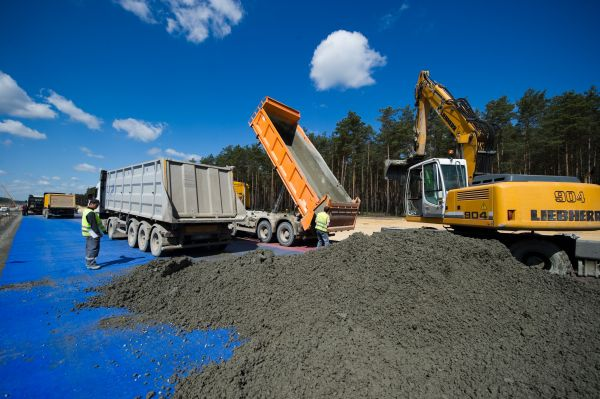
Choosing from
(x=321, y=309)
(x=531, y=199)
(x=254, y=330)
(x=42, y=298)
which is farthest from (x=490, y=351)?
(x=42, y=298)

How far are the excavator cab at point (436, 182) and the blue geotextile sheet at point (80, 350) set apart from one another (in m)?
5.11

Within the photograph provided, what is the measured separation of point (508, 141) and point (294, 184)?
25925mm

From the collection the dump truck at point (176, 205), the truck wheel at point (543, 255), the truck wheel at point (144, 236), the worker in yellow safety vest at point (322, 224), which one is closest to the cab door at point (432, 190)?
the truck wheel at point (543, 255)

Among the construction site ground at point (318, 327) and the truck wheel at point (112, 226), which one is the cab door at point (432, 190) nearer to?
the construction site ground at point (318, 327)

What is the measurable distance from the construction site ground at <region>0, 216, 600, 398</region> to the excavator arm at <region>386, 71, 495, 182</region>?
9.32ft

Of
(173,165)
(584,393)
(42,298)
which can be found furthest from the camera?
(173,165)

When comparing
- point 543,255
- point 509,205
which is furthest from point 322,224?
point 543,255

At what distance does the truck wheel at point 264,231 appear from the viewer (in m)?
10.2

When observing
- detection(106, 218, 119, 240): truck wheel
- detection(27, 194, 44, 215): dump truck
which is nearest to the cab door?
detection(106, 218, 119, 240): truck wheel

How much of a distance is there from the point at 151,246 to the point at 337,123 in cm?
2782

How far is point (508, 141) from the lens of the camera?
83.3 feet

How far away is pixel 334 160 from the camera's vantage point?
33.9 metres

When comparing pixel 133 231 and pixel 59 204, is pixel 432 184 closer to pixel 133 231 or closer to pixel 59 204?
pixel 133 231

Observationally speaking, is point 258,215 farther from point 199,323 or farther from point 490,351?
point 490,351
